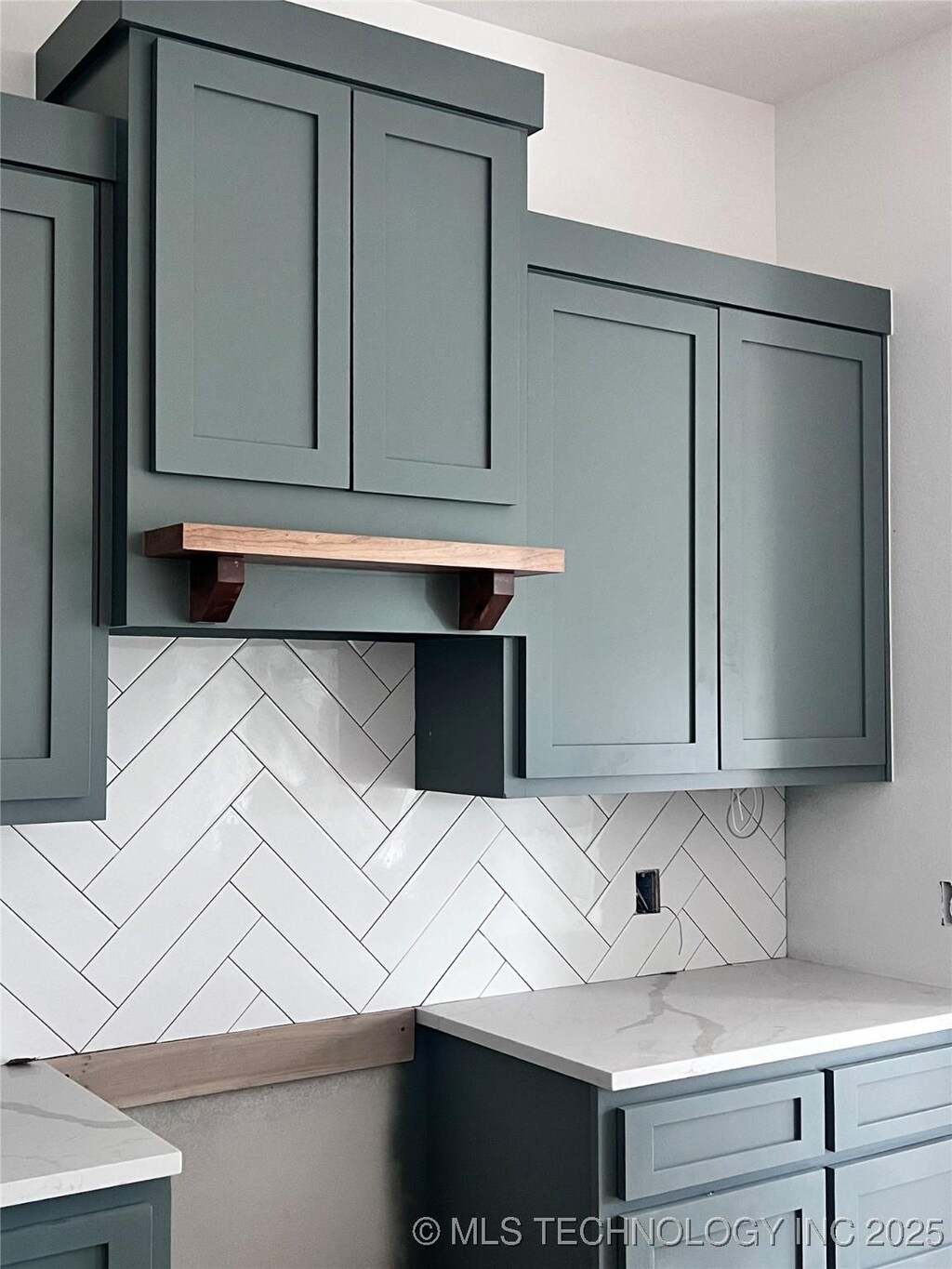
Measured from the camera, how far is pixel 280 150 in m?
1.96

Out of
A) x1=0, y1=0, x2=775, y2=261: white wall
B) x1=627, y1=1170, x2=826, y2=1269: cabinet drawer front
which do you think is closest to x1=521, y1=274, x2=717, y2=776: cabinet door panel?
x1=0, y1=0, x2=775, y2=261: white wall

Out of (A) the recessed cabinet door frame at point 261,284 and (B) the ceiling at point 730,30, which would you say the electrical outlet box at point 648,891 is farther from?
(B) the ceiling at point 730,30

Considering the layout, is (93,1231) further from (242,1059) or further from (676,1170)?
(676,1170)

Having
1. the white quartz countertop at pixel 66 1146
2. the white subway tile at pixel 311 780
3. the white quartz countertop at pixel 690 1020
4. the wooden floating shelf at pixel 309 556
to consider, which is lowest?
the white quartz countertop at pixel 690 1020

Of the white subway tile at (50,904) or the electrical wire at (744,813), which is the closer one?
the white subway tile at (50,904)

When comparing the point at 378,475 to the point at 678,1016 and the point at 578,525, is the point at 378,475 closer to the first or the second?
the point at 578,525

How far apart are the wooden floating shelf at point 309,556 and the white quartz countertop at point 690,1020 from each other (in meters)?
0.77

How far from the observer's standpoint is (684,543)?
2.48 metres

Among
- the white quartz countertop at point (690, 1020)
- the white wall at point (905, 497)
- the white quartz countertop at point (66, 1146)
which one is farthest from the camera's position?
the white wall at point (905, 497)

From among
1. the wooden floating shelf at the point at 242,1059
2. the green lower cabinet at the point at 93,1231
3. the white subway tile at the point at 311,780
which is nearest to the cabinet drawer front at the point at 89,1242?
the green lower cabinet at the point at 93,1231

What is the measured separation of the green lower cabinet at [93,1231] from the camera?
1621mm

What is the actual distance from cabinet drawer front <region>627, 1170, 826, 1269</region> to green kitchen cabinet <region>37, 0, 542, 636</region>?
1.00 m

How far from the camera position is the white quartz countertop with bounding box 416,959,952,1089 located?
2137 millimetres

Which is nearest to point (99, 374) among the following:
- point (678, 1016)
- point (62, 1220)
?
point (62, 1220)
